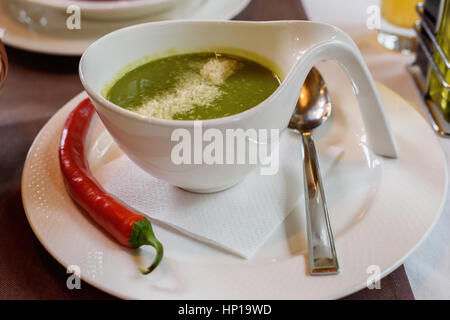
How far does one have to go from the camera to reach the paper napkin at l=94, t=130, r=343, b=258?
0.89m

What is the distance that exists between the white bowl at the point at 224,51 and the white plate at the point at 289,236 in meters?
0.08

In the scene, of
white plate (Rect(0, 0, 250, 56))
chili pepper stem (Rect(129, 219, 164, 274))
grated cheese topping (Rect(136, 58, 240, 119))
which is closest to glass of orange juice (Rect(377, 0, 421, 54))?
white plate (Rect(0, 0, 250, 56))

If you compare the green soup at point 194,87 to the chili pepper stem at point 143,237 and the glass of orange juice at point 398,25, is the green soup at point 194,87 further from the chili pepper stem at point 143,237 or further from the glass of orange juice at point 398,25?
the glass of orange juice at point 398,25

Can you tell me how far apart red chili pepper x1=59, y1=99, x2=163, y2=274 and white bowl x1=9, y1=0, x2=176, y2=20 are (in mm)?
400

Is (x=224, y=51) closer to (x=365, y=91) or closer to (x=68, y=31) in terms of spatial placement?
(x=365, y=91)

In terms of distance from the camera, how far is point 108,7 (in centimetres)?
144

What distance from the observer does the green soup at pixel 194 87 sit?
0.98m

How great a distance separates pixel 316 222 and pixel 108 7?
0.94 meters

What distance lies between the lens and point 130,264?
2.67 feet

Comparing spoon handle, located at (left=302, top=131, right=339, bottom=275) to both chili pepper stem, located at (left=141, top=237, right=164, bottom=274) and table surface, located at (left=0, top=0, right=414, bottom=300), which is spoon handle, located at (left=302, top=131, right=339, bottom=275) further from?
chili pepper stem, located at (left=141, top=237, right=164, bottom=274)

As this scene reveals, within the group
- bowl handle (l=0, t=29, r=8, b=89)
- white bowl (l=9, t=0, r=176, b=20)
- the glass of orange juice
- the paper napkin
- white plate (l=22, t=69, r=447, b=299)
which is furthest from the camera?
the glass of orange juice

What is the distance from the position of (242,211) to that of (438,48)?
2.42 ft

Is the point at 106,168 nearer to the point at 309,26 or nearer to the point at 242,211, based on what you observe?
the point at 242,211
